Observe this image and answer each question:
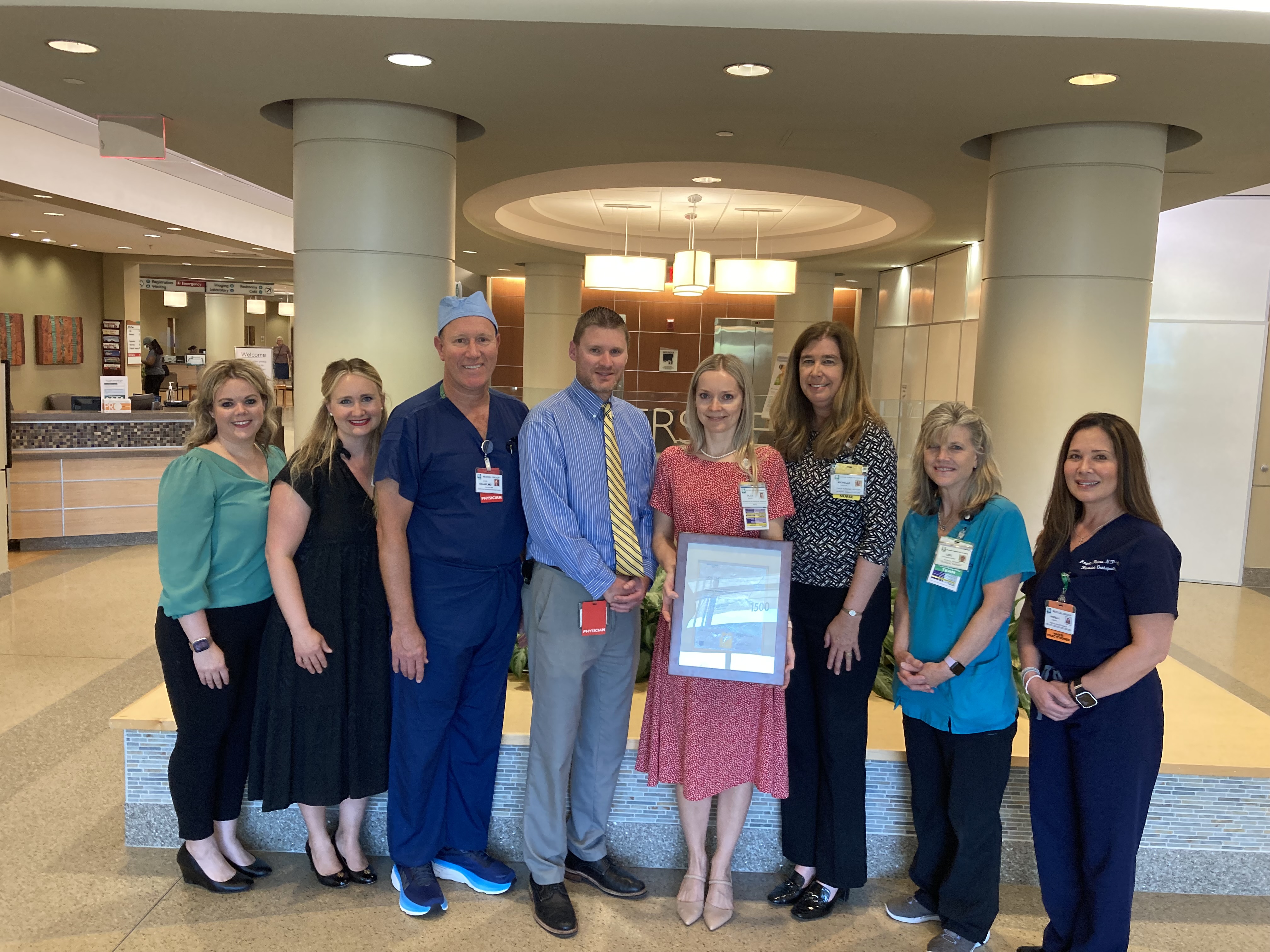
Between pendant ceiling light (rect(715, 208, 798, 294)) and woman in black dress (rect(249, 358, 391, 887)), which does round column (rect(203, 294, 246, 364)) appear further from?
woman in black dress (rect(249, 358, 391, 887))

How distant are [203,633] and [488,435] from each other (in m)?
1.07

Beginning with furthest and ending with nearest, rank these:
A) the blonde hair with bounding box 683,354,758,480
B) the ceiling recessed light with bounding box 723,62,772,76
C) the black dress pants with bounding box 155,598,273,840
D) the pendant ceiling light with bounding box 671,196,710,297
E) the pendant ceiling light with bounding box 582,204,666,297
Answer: the pendant ceiling light with bounding box 582,204,666,297
the pendant ceiling light with bounding box 671,196,710,297
the ceiling recessed light with bounding box 723,62,772,76
the black dress pants with bounding box 155,598,273,840
the blonde hair with bounding box 683,354,758,480

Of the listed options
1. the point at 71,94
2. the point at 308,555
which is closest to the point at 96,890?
the point at 308,555

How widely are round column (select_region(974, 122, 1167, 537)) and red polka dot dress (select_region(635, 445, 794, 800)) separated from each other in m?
2.91

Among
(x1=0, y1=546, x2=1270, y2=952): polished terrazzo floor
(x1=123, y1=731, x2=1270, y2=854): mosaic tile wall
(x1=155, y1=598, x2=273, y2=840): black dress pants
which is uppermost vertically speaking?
(x1=155, y1=598, x2=273, y2=840): black dress pants

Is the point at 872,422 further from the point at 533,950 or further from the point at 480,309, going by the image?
the point at 533,950

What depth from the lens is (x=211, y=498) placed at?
2859mm

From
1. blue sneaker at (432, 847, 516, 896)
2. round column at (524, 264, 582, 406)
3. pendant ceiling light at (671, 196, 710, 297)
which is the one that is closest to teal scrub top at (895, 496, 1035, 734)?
blue sneaker at (432, 847, 516, 896)

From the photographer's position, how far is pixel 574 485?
2.89 m

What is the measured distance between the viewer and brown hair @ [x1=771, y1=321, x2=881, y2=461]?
2.85 metres

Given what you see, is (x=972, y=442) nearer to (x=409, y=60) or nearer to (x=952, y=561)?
(x=952, y=561)

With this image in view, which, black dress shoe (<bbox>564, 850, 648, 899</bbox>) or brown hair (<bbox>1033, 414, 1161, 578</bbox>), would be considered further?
black dress shoe (<bbox>564, 850, 648, 899</bbox>)

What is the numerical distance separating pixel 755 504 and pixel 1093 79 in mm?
2768

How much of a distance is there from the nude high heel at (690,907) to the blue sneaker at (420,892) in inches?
30.8
